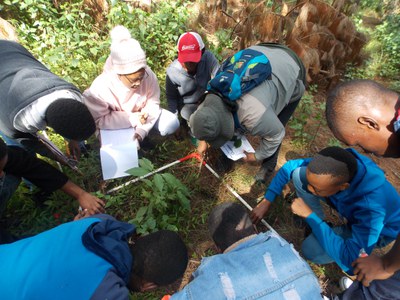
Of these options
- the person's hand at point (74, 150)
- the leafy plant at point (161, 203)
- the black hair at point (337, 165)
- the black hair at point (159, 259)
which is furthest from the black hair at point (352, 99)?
the person's hand at point (74, 150)

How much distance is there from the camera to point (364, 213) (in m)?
1.66

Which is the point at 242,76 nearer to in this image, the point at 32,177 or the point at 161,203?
the point at 161,203

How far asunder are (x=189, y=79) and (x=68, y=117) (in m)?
1.47

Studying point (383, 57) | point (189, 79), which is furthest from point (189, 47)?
point (383, 57)

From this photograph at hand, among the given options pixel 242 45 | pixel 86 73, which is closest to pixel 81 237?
pixel 86 73

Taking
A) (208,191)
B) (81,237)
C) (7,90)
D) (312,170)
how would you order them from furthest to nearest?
(208,191) → (7,90) → (312,170) → (81,237)

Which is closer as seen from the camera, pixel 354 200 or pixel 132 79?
pixel 354 200

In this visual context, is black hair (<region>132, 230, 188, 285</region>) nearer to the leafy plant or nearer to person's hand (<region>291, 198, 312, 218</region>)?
the leafy plant

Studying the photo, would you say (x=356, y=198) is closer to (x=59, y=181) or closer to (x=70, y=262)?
(x=70, y=262)

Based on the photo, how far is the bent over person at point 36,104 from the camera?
1.68m

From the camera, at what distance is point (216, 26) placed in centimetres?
468

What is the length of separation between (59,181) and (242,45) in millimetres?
3287

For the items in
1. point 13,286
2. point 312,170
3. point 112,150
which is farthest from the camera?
point 112,150

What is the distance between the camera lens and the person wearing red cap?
101 inches
